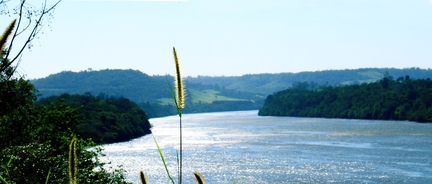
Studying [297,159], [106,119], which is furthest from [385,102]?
[297,159]

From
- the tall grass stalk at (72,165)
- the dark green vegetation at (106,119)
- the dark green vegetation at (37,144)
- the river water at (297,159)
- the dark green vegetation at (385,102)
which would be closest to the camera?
the tall grass stalk at (72,165)

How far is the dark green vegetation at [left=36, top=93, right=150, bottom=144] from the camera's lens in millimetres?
101562

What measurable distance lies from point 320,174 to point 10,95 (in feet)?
104

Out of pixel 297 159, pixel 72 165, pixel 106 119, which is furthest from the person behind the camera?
pixel 106 119

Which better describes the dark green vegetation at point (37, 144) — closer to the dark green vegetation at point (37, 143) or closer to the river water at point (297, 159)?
the dark green vegetation at point (37, 143)

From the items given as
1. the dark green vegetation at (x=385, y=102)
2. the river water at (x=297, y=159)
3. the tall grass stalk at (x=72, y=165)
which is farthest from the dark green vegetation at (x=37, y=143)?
the dark green vegetation at (x=385, y=102)

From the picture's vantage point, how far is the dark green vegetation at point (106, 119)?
102m

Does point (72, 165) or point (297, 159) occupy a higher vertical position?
point (72, 165)

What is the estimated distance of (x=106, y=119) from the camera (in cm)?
11006

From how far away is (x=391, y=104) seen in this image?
528ft

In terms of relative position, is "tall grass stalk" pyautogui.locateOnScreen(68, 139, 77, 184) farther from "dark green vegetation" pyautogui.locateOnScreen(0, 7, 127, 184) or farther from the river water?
the river water

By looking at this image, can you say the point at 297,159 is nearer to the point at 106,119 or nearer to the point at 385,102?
the point at 106,119

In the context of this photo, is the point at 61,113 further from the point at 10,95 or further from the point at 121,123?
the point at 121,123

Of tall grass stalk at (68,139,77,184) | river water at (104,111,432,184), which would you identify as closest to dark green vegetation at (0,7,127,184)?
river water at (104,111,432,184)
